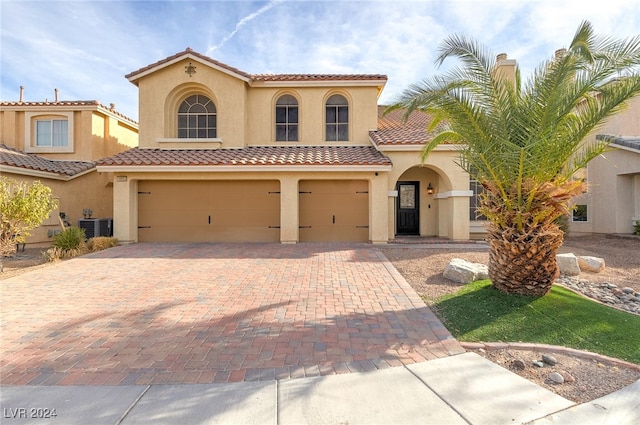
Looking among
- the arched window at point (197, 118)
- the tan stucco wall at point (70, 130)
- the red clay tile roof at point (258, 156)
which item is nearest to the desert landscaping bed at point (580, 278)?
the red clay tile roof at point (258, 156)

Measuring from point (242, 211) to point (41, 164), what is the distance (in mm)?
9015

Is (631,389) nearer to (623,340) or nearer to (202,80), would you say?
(623,340)

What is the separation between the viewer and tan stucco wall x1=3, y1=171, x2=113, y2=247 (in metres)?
12.3

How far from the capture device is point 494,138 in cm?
548

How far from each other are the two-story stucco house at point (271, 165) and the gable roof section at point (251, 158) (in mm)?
41

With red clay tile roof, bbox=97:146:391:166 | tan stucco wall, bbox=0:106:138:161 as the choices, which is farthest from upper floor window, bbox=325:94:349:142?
tan stucco wall, bbox=0:106:138:161

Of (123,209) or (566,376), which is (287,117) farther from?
(566,376)

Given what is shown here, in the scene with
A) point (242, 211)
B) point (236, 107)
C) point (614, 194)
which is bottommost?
point (242, 211)

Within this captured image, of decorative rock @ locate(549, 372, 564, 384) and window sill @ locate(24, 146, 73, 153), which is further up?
window sill @ locate(24, 146, 73, 153)

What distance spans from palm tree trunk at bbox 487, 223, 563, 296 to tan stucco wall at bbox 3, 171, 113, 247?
1561 cm

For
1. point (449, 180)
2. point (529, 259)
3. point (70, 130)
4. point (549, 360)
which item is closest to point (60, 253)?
point (70, 130)

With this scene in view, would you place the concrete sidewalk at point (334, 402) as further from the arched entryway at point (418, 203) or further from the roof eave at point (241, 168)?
the arched entryway at point (418, 203)

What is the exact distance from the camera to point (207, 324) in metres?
4.70

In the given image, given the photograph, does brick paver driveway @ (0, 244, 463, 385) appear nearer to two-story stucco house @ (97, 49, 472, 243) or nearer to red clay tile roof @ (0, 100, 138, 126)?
two-story stucco house @ (97, 49, 472, 243)
